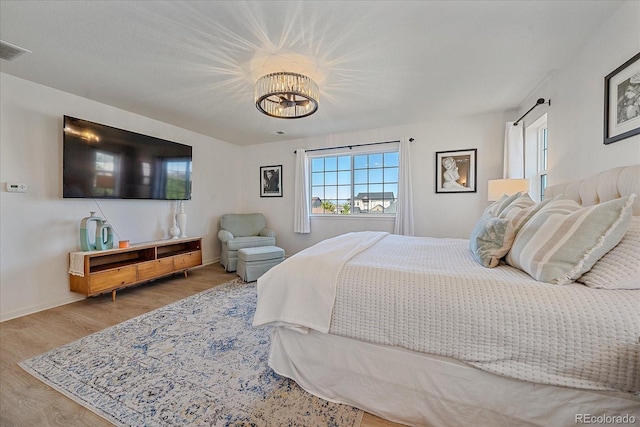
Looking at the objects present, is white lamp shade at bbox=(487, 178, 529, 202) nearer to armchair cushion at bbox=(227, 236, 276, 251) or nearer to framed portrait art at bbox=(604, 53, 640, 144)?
framed portrait art at bbox=(604, 53, 640, 144)

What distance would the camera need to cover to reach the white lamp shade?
8.99 feet

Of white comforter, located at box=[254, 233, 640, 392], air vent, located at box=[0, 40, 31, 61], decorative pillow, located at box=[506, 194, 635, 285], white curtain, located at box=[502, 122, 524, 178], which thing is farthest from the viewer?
white curtain, located at box=[502, 122, 524, 178]

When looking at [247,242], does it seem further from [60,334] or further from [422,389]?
[422,389]

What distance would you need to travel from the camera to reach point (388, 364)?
127cm

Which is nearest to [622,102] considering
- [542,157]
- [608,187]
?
[608,187]

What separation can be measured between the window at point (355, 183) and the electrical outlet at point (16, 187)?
3619 millimetres

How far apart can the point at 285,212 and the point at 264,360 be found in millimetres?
3388

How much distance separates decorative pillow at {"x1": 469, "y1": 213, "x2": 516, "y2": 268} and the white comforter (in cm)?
6

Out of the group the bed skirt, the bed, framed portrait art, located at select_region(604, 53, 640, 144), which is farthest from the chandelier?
framed portrait art, located at select_region(604, 53, 640, 144)

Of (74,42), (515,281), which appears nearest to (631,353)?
(515,281)

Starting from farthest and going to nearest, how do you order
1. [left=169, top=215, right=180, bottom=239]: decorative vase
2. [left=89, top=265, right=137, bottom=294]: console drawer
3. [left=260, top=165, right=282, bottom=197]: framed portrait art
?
[left=260, top=165, right=282, bottom=197]: framed portrait art → [left=169, top=215, right=180, bottom=239]: decorative vase → [left=89, top=265, right=137, bottom=294]: console drawer

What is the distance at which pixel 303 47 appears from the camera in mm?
1989

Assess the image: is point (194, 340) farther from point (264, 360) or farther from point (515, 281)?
point (515, 281)

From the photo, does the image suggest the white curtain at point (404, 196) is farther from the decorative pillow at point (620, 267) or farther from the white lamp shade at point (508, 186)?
the decorative pillow at point (620, 267)
